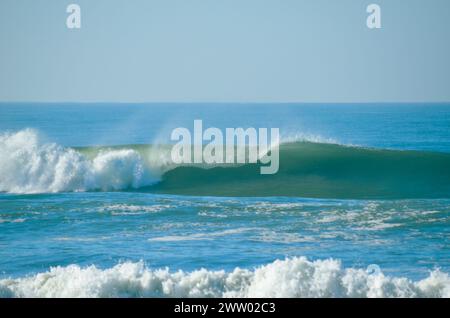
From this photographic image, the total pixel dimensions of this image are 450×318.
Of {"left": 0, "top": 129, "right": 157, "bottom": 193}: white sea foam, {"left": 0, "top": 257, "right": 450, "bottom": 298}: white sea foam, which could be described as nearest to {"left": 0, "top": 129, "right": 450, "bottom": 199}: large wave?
{"left": 0, "top": 129, "right": 157, "bottom": 193}: white sea foam

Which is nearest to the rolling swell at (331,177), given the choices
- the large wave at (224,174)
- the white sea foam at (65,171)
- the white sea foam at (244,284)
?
the large wave at (224,174)

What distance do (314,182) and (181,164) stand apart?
4565mm

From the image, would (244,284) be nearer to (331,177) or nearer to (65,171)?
(65,171)

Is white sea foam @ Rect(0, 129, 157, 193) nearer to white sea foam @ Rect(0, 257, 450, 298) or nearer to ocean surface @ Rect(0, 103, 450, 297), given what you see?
ocean surface @ Rect(0, 103, 450, 297)

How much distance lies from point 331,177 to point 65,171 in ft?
24.9

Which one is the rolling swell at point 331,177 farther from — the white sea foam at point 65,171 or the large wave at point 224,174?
the white sea foam at point 65,171

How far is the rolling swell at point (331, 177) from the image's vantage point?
20438mm

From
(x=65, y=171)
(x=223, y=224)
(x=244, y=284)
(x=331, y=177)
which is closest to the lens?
(x=244, y=284)

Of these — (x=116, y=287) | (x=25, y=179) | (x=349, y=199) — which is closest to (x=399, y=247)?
(x=116, y=287)

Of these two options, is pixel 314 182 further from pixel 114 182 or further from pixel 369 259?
pixel 369 259

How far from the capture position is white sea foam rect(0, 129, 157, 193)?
2133 cm

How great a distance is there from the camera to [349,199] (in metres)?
19.1

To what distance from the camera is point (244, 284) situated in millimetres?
10008

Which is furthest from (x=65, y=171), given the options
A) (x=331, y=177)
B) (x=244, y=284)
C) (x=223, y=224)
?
(x=244, y=284)
